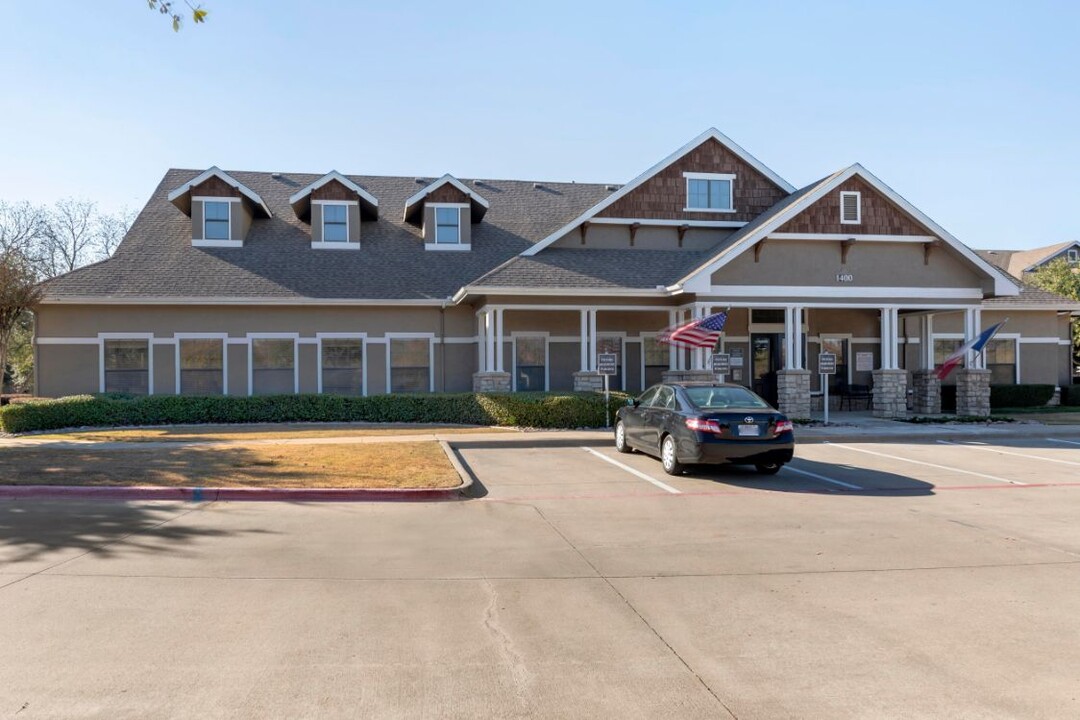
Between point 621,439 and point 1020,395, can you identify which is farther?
point 1020,395

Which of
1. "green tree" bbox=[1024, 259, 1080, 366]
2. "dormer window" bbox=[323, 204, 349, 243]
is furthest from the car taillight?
"green tree" bbox=[1024, 259, 1080, 366]

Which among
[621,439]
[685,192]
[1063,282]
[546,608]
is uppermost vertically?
[685,192]

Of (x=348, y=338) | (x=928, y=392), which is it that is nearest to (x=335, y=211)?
(x=348, y=338)

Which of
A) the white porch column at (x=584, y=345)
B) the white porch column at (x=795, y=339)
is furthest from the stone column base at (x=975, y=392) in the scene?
the white porch column at (x=584, y=345)

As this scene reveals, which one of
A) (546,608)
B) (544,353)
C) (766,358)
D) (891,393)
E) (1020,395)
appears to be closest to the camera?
(546,608)

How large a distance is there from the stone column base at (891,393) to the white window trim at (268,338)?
17.1 metres

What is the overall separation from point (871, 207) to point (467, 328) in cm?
1232

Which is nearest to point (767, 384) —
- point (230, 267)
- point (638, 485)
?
point (638, 485)

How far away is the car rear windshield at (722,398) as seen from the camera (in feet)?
40.8

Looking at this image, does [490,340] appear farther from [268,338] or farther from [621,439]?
[621,439]

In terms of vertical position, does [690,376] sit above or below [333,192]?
below

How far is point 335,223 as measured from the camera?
84.8 ft

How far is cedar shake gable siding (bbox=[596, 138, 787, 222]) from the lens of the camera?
24.6m

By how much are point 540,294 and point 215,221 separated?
37.5ft
